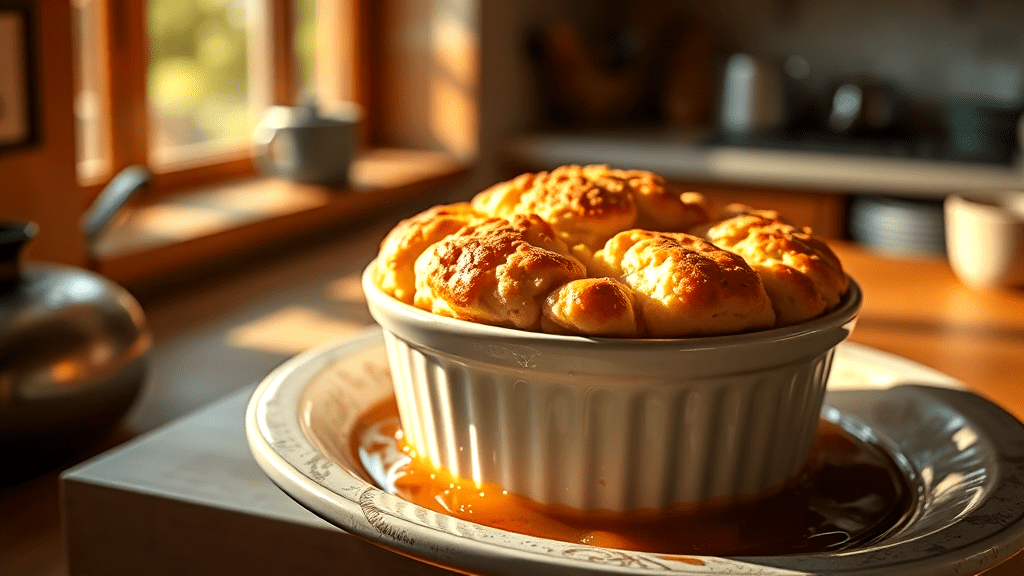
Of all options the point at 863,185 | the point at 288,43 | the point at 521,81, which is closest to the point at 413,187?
the point at 288,43

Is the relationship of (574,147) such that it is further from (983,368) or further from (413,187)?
(983,368)

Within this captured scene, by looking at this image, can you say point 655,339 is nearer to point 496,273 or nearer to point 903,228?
point 496,273

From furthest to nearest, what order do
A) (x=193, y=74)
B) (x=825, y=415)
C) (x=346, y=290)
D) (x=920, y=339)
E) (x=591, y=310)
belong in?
1. (x=193, y=74)
2. (x=346, y=290)
3. (x=920, y=339)
4. (x=825, y=415)
5. (x=591, y=310)

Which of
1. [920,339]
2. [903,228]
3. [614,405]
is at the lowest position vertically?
[903,228]

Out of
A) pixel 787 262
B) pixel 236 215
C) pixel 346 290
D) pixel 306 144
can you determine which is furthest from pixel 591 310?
pixel 306 144

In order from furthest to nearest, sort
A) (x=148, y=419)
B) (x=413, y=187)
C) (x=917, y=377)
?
1. (x=413, y=187)
2. (x=148, y=419)
3. (x=917, y=377)

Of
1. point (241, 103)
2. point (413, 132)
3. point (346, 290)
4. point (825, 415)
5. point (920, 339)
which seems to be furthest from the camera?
point (413, 132)

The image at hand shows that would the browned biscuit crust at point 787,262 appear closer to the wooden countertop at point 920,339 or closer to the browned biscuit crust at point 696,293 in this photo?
the browned biscuit crust at point 696,293

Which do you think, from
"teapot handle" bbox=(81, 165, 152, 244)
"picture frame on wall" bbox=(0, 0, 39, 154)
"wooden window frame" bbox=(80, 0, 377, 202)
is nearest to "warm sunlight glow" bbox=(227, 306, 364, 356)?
"teapot handle" bbox=(81, 165, 152, 244)
